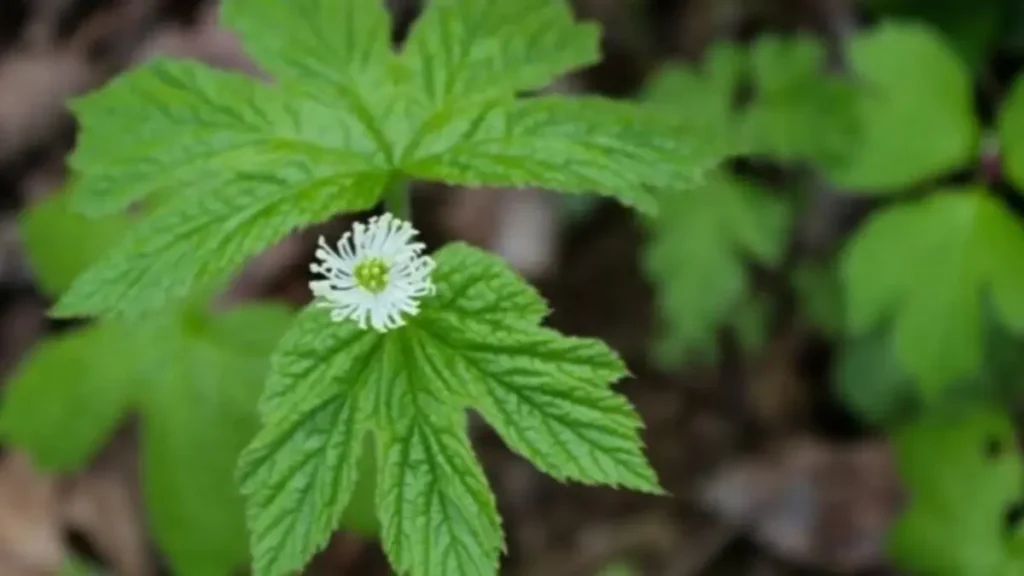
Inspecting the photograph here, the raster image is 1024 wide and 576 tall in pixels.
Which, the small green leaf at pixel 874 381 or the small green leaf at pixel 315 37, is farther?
the small green leaf at pixel 874 381

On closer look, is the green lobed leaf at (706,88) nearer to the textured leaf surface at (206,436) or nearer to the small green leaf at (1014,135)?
the small green leaf at (1014,135)

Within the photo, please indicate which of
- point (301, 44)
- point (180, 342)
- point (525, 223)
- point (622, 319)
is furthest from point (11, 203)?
point (301, 44)

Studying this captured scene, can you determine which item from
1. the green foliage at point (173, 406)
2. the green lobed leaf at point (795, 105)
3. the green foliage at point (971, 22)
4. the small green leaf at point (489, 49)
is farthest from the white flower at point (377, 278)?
the green foliage at point (971, 22)

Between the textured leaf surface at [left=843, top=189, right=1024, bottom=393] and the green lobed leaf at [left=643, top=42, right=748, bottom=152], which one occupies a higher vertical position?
the green lobed leaf at [left=643, top=42, right=748, bottom=152]

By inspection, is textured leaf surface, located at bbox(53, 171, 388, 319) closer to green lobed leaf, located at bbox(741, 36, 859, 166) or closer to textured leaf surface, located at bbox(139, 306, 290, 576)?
textured leaf surface, located at bbox(139, 306, 290, 576)

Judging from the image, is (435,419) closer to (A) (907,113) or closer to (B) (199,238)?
(B) (199,238)

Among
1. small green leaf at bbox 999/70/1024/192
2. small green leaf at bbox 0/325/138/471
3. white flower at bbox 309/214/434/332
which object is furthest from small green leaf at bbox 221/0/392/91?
small green leaf at bbox 999/70/1024/192
